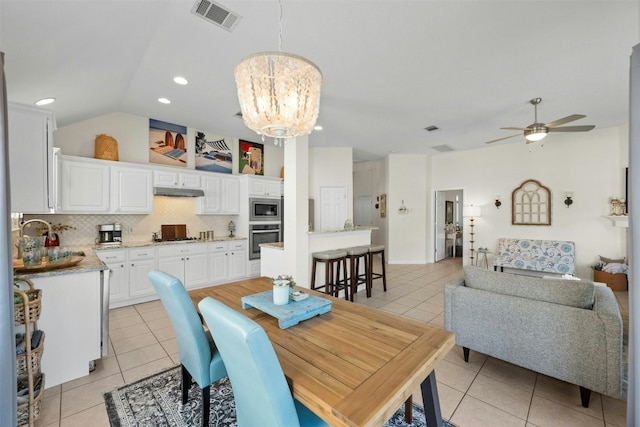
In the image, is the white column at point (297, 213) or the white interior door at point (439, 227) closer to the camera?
the white column at point (297, 213)

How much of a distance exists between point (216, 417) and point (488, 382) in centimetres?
217

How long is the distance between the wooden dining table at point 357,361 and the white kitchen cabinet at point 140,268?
3102mm

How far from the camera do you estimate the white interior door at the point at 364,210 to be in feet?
27.0

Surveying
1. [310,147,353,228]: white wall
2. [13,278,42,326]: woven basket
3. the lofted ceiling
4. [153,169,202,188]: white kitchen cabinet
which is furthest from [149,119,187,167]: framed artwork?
[13,278,42,326]: woven basket

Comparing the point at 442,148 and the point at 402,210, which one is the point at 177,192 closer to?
the point at 402,210

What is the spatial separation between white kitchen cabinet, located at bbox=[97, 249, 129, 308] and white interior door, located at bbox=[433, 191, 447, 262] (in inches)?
276

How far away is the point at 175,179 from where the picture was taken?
15.4ft

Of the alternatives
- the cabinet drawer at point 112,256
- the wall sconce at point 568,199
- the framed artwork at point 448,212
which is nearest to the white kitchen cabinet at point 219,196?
the cabinet drawer at point 112,256

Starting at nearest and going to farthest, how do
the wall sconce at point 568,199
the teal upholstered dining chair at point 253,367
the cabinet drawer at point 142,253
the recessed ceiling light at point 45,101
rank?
the teal upholstered dining chair at point 253,367, the recessed ceiling light at point 45,101, the cabinet drawer at point 142,253, the wall sconce at point 568,199

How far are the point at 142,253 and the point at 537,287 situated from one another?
4873 millimetres

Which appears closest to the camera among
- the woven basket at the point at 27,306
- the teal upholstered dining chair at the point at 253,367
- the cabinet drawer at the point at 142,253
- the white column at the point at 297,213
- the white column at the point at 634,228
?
the teal upholstered dining chair at the point at 253,367

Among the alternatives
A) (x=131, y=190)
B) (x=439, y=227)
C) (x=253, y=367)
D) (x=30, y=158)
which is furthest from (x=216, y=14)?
(x=439, y=227)

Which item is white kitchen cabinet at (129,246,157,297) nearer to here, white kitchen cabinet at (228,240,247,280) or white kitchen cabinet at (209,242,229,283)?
white kitchen cabinet at (209,242,229,283)

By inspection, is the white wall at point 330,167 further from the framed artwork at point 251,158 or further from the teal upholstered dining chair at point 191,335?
the teal upholstered dining chair at point 191,335
